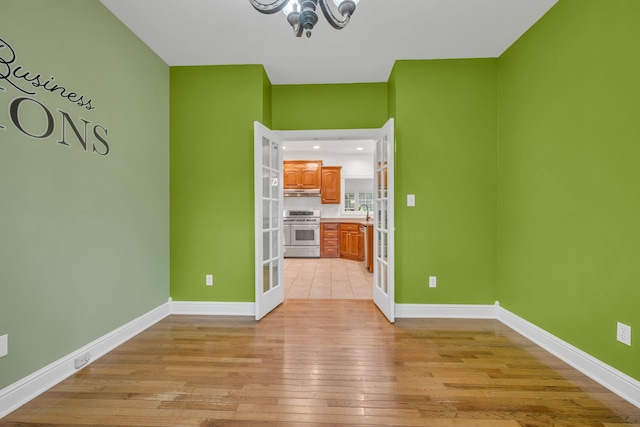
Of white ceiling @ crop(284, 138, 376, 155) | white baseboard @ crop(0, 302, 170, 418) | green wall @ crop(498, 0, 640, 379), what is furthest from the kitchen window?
white baseboard @ crop(0, 302, 170, 418)

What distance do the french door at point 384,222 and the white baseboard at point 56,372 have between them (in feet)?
7.90

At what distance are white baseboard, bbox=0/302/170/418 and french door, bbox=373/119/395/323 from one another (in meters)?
2.41

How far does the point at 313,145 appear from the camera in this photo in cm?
648

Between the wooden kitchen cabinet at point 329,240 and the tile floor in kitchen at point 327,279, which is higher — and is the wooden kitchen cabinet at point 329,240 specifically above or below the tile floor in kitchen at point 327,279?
above

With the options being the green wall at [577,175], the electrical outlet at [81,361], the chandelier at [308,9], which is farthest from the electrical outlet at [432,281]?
the electrical outlet at [81,361]

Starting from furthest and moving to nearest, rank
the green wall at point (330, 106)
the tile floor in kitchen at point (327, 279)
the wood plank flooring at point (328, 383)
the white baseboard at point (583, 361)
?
the tile floor in kitchen at point (327, 279) < the green wall at point (330, 106) < the white baseboard at point (583, 361) < the wood plank flooring at point (328, 383)

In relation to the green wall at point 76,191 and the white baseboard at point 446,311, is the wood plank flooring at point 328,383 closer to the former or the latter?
the white baseboard at point 446,311

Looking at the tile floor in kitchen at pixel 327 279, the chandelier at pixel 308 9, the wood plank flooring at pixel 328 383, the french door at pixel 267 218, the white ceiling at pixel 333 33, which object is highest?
the white ceiling at pixel 333 33

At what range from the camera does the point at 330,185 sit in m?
7.25

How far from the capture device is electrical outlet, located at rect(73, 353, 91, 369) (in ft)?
6.30

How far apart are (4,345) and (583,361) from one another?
3.64 m

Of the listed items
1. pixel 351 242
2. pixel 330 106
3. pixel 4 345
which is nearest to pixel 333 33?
pixel 330 106

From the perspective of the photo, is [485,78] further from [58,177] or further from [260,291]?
[58,177]

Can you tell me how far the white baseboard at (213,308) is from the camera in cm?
298
